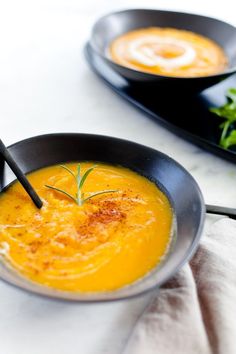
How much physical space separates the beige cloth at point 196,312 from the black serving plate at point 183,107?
0.56 metres

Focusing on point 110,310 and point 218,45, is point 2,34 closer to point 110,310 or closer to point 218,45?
point 218,45

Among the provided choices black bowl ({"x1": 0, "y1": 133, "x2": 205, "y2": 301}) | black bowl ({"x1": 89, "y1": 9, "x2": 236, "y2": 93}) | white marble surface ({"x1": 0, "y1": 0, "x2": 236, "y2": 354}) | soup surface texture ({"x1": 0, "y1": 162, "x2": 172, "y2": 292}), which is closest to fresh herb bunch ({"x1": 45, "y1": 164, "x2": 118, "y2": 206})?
soup surface texture ({"x1": 0, "y1": 162, "x2": 172, "y2": 292})

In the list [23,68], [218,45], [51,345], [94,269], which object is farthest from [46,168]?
[218,45]

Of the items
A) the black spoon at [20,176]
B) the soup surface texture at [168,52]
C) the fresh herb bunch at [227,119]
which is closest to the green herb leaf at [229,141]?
the fresh herb bunch at [227,119]

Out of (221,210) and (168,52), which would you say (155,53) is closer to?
(168,52)

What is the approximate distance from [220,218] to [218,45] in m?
1.25

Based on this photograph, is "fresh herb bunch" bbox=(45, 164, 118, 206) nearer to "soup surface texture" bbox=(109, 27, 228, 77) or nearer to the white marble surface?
the white marble surface

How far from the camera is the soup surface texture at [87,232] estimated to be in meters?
1.31

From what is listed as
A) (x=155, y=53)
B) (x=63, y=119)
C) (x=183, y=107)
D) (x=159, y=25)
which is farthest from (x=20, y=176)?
(x=159, y=25)

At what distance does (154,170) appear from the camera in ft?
5.44

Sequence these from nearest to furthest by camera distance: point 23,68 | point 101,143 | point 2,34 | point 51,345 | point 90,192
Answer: point 51,345
point 90,192
point 101,143
point 23,68
point 2,34

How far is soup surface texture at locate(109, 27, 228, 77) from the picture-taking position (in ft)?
7.96

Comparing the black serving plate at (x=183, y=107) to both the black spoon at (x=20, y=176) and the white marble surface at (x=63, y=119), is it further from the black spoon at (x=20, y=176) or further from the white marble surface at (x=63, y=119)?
the black spoon at (x=20, y=176)

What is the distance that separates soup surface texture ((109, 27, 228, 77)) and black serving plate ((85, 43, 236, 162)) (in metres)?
0.11
